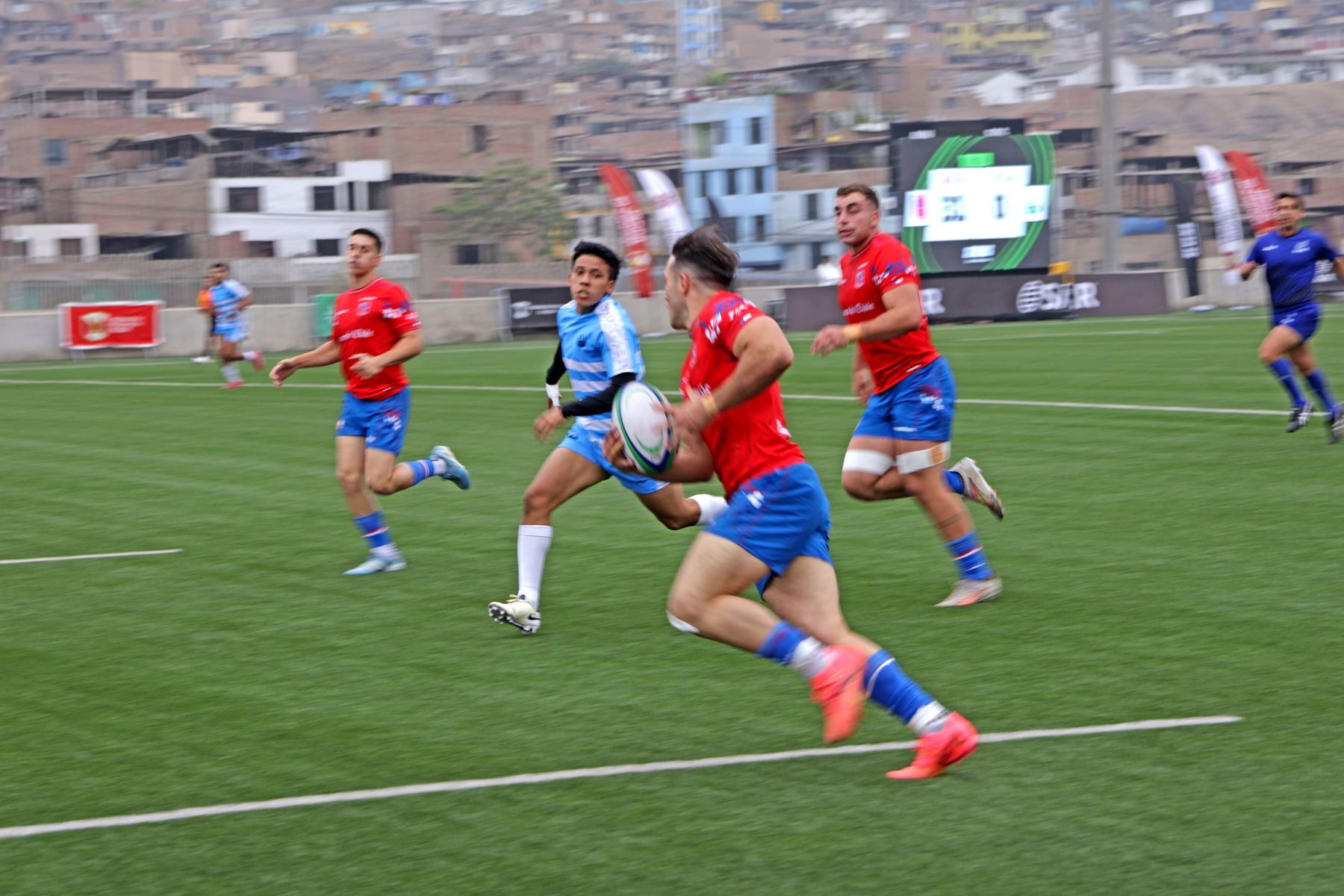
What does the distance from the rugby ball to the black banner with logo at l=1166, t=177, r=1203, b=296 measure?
4158 centimetres

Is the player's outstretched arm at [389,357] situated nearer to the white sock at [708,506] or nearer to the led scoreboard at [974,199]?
the white sock at [708,506]

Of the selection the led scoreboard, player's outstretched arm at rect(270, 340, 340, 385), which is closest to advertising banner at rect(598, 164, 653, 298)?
the led scoreboard

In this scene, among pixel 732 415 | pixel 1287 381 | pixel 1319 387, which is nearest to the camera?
pixel 732 415

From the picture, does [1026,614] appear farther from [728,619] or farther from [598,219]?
[598,219]

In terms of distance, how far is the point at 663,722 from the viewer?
20.4ft

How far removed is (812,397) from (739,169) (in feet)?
244

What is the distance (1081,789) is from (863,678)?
75 cm

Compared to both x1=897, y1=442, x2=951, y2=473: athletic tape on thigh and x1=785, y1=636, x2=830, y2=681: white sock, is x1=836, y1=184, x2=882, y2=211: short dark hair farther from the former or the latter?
x1=785, y1=636, x2=830, y2=681: white sock

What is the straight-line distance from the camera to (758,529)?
17.7 ft

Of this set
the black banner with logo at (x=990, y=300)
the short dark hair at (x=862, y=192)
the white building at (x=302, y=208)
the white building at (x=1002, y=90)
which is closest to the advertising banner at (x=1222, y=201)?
the black banner with logo at (x=990, y=300)

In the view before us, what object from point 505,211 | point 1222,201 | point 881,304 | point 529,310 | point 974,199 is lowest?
point 529,310

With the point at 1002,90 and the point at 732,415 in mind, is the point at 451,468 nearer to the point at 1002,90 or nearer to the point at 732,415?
the point at 732,415

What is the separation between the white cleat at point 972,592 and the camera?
830 centimetres

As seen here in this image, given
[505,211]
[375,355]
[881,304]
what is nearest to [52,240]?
[505,211]
